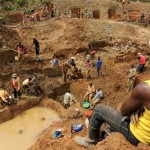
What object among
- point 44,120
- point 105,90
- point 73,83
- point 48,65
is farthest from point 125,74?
point 44,120

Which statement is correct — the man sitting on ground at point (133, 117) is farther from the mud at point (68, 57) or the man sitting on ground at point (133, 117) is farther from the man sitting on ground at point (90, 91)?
the man sitting on ground at point (90, 91)

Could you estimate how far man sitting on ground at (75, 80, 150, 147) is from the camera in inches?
164

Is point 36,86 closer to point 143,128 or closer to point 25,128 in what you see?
point 25,128

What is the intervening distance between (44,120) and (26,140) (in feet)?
5.82

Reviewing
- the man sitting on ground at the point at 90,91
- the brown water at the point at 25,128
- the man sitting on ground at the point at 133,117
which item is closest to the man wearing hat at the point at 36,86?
the brown water at the point at 25,128

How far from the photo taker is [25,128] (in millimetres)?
13281

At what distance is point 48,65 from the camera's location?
1872 centimetres

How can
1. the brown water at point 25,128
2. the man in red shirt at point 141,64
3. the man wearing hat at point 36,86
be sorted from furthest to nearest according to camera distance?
the man in red shirt at point 141,64
the man wearing hat at point 36,86
the brown water at point 25,128

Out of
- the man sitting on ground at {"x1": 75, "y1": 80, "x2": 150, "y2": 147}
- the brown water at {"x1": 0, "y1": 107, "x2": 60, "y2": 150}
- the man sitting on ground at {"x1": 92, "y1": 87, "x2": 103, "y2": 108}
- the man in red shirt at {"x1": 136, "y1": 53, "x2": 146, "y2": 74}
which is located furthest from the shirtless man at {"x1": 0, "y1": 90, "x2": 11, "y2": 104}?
the man sitting on ground at {"x1": 75, "y1": 80, "x2": 150, "y2": 147}

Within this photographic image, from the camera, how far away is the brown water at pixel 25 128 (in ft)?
39.7

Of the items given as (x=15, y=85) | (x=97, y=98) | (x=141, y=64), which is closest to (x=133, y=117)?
(x=97, y=98)

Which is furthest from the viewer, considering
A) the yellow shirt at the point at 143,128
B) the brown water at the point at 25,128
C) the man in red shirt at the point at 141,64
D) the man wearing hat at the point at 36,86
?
the man in red shirt at the point at 141,64

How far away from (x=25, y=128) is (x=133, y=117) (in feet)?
30.8

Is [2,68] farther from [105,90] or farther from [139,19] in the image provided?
[139,19]
